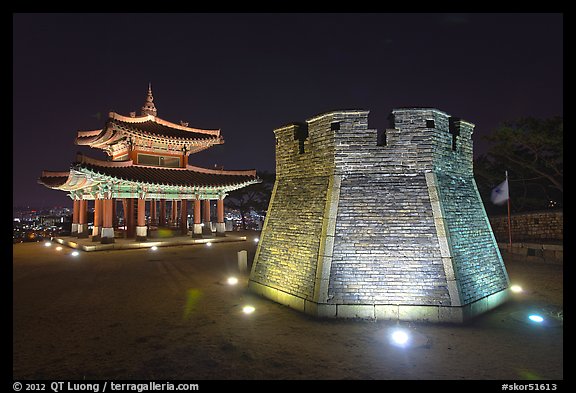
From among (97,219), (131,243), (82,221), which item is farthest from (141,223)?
(82,221)

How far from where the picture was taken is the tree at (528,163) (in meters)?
15.5

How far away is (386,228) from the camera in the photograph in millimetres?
7531

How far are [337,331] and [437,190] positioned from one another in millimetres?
4228

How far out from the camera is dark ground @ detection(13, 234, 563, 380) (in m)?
5.02

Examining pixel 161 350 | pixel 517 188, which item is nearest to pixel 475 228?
pixel 161 350

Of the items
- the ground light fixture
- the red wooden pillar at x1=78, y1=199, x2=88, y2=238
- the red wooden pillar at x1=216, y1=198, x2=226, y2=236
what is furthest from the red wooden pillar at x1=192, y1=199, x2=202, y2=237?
the ground light fixture

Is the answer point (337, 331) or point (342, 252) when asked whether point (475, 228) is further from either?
point (337, 331)

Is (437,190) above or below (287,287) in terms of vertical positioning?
above

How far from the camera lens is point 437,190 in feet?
25.1

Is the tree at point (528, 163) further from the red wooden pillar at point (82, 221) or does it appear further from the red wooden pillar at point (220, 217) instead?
the red wooden pillar at point (82, 221)

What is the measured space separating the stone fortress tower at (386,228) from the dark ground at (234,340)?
52 centimetres

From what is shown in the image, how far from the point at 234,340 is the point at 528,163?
19182 mm

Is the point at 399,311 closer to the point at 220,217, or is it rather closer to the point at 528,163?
the point at 528,163
